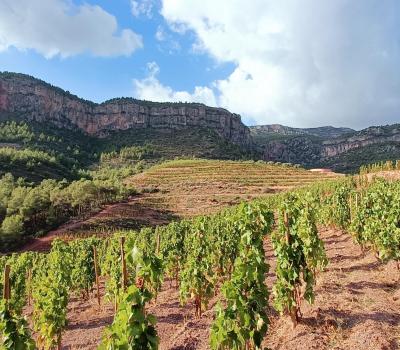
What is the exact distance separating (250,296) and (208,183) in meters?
90.6

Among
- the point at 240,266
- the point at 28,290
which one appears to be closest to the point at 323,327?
the point at 240,266

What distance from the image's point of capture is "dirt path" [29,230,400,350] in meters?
10.9

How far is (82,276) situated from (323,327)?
1912 centimetres

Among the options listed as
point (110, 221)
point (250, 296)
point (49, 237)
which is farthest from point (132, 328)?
point (110, 221)

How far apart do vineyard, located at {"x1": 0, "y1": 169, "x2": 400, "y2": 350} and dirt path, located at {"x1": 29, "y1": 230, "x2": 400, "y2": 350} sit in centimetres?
4

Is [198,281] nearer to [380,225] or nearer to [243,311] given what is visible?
[243,311]

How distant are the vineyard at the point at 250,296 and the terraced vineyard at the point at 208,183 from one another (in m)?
53.1

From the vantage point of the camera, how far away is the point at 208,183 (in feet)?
331

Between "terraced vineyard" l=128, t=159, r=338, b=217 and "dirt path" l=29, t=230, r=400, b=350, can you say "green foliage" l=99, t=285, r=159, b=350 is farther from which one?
"terraced vineyard" l=128, t=159, r=338, b=217

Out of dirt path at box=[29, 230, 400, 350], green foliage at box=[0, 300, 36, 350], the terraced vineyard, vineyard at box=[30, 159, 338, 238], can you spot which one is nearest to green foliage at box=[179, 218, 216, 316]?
dirt path at box=[29, 230, 400, 350]

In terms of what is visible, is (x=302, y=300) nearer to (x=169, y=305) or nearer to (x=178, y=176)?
(x=169, y=305)

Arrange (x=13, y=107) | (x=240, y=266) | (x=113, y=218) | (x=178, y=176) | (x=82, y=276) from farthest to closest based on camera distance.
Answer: (x=13, y=107), (x=178, y=176), (x=113, y=218), (x=82, y=276), (x=240, y=266)

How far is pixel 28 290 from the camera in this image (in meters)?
27.8

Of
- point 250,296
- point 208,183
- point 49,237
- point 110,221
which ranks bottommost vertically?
point 49,237
